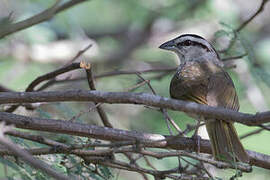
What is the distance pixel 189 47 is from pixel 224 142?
84.9 inches

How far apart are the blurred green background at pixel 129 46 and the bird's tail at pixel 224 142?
1.02 m

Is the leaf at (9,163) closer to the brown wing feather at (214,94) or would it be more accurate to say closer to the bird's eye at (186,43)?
the brown wing feather at (214,94)

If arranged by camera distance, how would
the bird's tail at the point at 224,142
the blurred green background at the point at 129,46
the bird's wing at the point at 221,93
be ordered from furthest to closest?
the blurred green background at the point at 129,46, the bird's wing at the point at 221,93, the bird's tail at the point at 224,142

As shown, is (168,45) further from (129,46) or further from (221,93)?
(129,46)

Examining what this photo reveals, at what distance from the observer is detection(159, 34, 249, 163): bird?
363 centimetres

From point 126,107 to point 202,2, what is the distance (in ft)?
5.92

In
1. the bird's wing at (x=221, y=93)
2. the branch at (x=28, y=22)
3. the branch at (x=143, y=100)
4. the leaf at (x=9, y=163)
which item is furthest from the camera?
the bird's wing at (x=221, y=93)

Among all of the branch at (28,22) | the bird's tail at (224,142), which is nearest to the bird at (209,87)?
the bird's tail at (224,142)

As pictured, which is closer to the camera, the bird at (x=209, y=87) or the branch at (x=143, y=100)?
the branch at (x=143, y=100)

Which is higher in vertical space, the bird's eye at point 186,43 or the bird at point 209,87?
the bird's eye at point 186,43

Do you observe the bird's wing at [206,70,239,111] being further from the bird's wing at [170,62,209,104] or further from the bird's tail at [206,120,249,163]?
the bird's tail at [206,120,249,163]

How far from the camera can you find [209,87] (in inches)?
173

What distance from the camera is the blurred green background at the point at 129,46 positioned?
6.27m

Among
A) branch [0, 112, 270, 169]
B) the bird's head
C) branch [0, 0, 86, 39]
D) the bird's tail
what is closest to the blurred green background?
the bird's head
